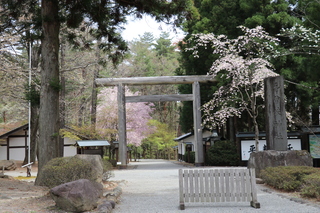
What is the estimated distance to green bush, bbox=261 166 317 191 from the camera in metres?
8.60

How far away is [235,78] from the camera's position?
707 inches

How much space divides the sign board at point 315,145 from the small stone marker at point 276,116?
6950 millimetres

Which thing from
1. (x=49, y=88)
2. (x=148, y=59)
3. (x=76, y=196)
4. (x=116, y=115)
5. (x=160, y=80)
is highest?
(x=148, y=59)

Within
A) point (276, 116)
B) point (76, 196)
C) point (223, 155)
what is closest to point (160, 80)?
point (223, 155)

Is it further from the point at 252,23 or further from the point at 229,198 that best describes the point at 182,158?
the point at 229,198

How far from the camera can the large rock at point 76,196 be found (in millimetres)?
6023

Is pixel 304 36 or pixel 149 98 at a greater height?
pixel 304 36

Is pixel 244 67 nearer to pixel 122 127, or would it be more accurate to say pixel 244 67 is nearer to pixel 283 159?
pixel 283 159

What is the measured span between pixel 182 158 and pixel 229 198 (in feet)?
77.7

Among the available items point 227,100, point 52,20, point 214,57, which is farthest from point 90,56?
point 52,20

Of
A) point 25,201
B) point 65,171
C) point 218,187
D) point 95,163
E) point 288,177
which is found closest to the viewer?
point 218,187

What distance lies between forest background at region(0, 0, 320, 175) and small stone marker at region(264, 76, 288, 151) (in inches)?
27.6

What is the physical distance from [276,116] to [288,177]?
2.77 metres

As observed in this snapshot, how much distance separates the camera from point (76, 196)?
605cm
